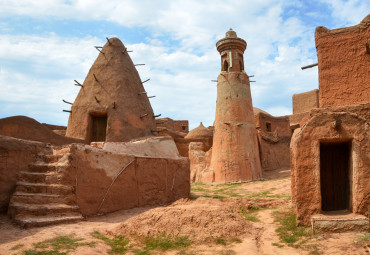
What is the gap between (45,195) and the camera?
5.71 m

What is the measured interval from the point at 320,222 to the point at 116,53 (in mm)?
9933

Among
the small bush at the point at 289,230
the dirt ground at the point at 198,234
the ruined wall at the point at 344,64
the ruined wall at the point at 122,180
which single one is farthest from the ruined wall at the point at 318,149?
the ruined wall at the point at 122,180

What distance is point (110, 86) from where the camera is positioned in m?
11.5

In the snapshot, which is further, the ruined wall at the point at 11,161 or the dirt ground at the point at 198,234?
the ruined wall at the point at 11,161

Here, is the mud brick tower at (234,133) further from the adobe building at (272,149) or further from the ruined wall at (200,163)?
the adobe building at (272,149)

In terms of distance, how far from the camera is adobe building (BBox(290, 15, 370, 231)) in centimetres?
509

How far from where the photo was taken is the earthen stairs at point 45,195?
521cm

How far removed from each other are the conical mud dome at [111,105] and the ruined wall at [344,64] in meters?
6.64

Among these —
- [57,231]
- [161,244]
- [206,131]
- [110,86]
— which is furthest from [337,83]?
[206,131]

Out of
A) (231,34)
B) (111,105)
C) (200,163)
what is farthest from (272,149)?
(111,105)

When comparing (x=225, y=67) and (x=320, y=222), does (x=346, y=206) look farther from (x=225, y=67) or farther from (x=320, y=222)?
(x=225, y=67)

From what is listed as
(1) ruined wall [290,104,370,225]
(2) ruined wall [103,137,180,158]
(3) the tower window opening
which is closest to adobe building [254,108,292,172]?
(3) the tower window opening

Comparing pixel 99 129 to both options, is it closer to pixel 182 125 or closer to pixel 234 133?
pixel 234 133

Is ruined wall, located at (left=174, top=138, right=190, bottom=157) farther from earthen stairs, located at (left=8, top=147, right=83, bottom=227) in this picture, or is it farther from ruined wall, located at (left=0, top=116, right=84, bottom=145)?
earthen stairs, located at (left=8, top=147, right=83, bottom=227)
